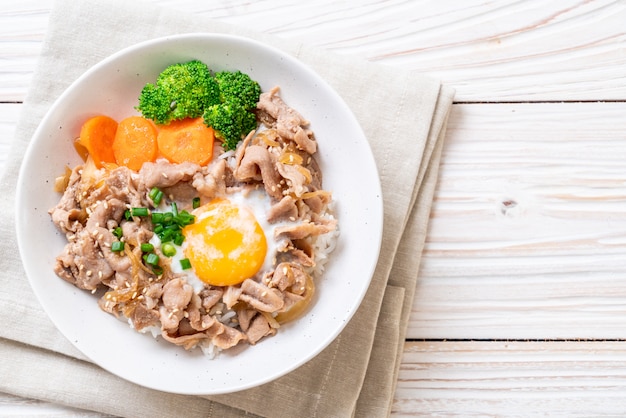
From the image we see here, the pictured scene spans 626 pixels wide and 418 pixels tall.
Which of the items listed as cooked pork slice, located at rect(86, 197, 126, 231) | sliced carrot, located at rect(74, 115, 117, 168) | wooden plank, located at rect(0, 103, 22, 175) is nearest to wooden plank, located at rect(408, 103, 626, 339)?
cooked pork slice, located at rect(86, 197, 126, 231)

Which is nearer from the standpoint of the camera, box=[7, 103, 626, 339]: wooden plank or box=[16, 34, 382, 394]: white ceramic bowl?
box=[16, 34, 382, 394]: white ceramic bowl

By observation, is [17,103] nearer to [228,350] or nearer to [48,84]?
[48,84]

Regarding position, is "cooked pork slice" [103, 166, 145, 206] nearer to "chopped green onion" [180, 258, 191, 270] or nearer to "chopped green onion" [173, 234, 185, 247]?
"chopped green onion" [173, 234, 185, 247]

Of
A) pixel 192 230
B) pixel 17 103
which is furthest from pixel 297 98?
pixel 17 103

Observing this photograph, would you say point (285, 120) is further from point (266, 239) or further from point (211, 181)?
point (266, 239)

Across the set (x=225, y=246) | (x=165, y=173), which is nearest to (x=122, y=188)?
(x=165, y=173)

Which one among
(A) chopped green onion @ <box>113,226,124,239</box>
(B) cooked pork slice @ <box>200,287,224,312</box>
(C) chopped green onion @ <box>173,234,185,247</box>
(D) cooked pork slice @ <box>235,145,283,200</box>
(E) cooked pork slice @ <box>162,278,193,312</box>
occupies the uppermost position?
(D) cooked pork slice @ <box>235,145,283,200</box>
